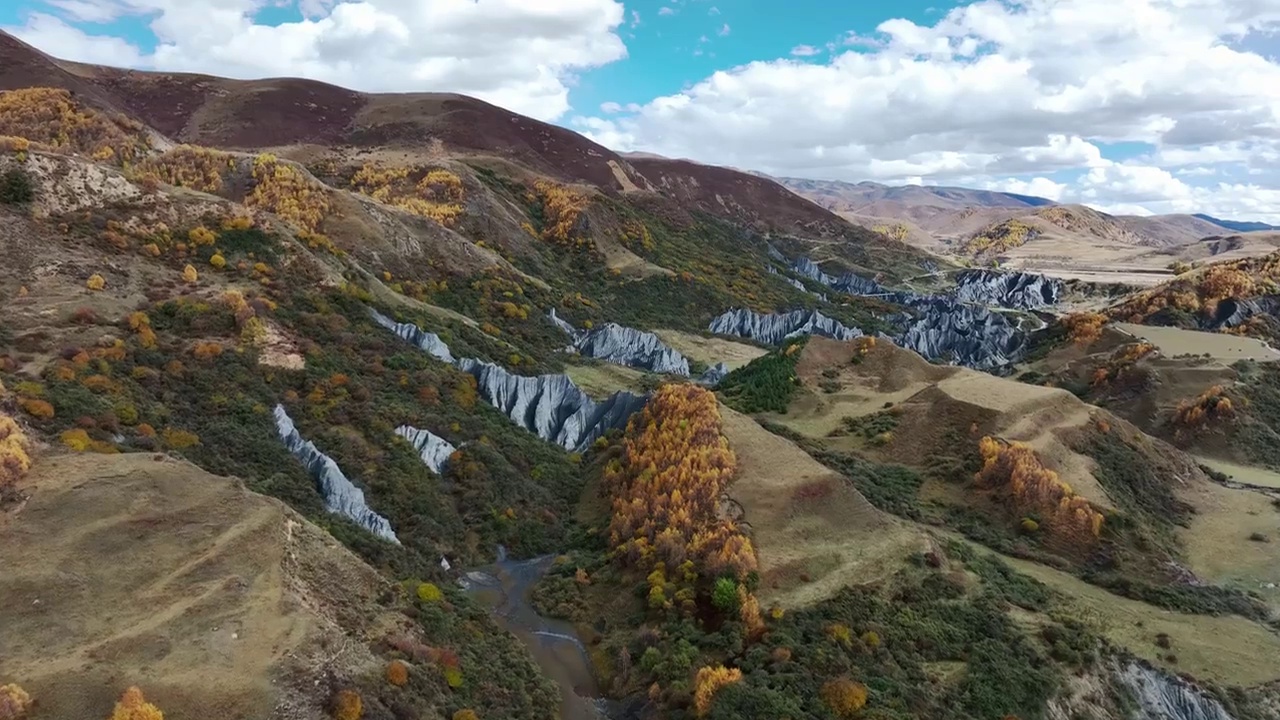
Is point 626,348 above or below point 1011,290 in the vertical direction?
below

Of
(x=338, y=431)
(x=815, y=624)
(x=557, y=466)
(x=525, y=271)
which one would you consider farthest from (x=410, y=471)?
(x=525, y=271)

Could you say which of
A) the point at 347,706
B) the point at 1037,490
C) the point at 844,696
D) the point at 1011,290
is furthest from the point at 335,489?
the point at 1011,290

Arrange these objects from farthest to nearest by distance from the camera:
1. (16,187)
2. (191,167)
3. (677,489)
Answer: (191,167), (16,187), (677,489)

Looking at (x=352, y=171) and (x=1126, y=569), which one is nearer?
(x=1126, y=569)

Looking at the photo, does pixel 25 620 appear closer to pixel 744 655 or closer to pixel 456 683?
pixel 456 683

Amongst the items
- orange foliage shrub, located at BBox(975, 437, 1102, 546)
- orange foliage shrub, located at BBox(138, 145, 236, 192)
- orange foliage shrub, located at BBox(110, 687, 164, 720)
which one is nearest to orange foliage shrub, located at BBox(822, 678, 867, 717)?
orange foliage shrub, located at BBox(975, 437, 1102, 546)

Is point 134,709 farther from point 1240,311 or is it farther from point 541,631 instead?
point 1240,311

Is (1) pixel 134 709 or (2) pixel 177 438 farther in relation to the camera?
(2) pixel 177 438

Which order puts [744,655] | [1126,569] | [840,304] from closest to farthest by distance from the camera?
[744,655] → [1126,569] → [840,304]

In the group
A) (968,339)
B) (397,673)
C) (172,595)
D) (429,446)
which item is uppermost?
(968,339)
